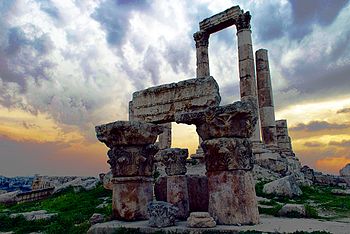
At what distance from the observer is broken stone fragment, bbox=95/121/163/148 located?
773 cm

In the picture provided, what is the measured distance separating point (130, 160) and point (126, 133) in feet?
2.08

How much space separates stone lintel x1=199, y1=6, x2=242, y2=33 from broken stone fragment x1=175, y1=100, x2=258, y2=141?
16.2 m

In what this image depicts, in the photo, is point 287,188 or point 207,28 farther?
point 207,28

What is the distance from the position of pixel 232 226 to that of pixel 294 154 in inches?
787

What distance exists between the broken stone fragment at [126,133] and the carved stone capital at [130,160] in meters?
0.14

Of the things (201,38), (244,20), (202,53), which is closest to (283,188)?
(244,20)

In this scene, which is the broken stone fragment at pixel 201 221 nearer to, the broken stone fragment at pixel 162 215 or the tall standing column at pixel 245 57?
the broken stone fragment at pixel 162 215

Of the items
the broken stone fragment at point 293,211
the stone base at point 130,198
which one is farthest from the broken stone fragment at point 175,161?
the broken stone fragment at point 293,211

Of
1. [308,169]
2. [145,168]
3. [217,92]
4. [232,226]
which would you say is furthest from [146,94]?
[308,169]

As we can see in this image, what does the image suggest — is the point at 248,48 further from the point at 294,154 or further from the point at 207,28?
the point at 294,154

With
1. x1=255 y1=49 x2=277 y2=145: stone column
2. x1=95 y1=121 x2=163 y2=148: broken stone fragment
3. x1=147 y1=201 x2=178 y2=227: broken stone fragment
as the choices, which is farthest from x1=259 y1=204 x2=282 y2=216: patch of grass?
x1=255 y1=49 x2=277 y2=145: stone column

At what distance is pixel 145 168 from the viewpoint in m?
8.01

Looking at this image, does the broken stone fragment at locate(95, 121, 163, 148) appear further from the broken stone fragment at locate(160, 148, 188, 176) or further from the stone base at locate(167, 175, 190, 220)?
the stone base at locate(167, 175, 190, 220)

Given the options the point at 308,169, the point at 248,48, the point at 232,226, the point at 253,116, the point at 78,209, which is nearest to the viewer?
the point at 232,226
